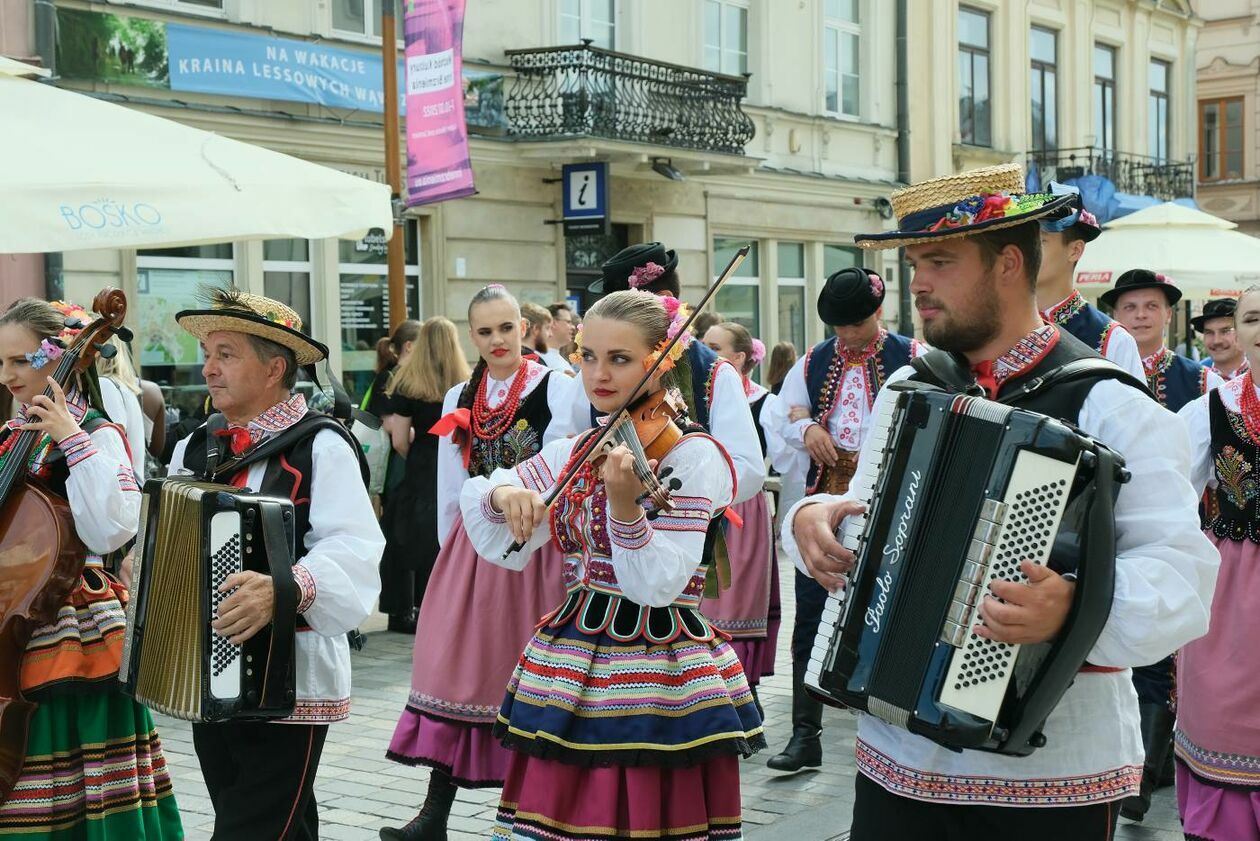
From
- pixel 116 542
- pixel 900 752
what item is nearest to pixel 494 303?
pixel 116 542

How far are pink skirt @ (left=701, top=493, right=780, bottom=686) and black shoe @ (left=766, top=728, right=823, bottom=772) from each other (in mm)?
557

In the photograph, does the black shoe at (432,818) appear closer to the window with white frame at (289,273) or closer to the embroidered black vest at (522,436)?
the embroidered black vest at (522,436)

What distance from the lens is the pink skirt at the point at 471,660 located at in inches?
219

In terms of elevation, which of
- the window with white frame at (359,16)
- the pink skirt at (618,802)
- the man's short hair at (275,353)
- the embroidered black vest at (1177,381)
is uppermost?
the window with white frame at (359,16)

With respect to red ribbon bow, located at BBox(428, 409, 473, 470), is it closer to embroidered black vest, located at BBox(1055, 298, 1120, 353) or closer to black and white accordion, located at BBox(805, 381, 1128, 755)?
embroidered black vest, located at BBox(1055, 298, 1120, 353)

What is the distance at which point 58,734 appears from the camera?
4656 mm

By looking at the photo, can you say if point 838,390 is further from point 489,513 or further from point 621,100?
point 621,100

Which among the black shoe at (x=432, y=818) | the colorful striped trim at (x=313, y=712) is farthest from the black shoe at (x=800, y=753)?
the colorful striped trim at (x=313, y=712)

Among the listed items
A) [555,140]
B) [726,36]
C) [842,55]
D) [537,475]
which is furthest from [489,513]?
[842,55]

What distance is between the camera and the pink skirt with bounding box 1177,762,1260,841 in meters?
4.50

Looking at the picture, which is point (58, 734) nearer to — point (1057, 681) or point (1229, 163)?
point (1057, 681)

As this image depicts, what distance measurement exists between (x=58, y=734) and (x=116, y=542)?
2.13 ft

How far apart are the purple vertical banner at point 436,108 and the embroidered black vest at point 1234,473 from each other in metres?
8.50

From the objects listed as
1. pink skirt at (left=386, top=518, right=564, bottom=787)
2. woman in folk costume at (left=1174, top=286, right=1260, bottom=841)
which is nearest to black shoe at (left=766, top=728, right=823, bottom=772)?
pink skirt at (left=386, top=518, right=564, bottom=787)
